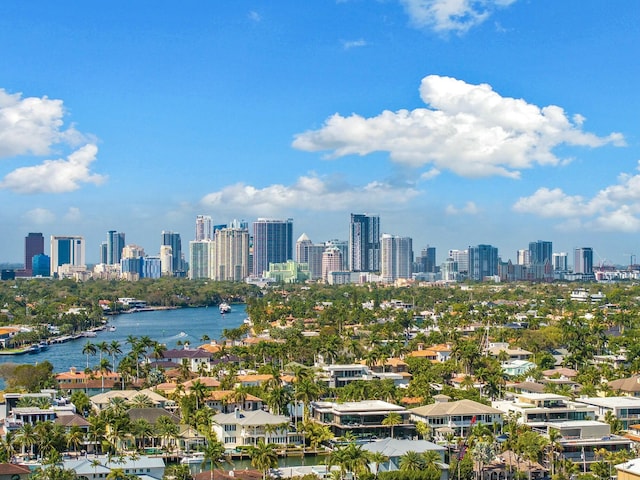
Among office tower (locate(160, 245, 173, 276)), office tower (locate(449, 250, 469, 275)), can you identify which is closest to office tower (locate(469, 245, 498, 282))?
office tower (locate(449, 250, 469, 275))

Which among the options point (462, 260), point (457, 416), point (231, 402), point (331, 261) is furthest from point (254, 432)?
point (462, 260)

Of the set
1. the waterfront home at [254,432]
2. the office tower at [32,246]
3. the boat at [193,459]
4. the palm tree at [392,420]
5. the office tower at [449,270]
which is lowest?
the boat at [193,459]

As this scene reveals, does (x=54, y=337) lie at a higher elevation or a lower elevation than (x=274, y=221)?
lower

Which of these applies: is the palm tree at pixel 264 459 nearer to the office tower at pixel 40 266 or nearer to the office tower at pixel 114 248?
the office tower at pixel 40 266

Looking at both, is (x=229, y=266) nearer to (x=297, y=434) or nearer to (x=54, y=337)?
(x=54, y=337)

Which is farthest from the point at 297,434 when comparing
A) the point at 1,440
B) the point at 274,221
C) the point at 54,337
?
the point at 274,221

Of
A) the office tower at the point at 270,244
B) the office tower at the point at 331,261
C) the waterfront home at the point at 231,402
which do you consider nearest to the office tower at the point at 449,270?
the office tower at the point at 331,261
